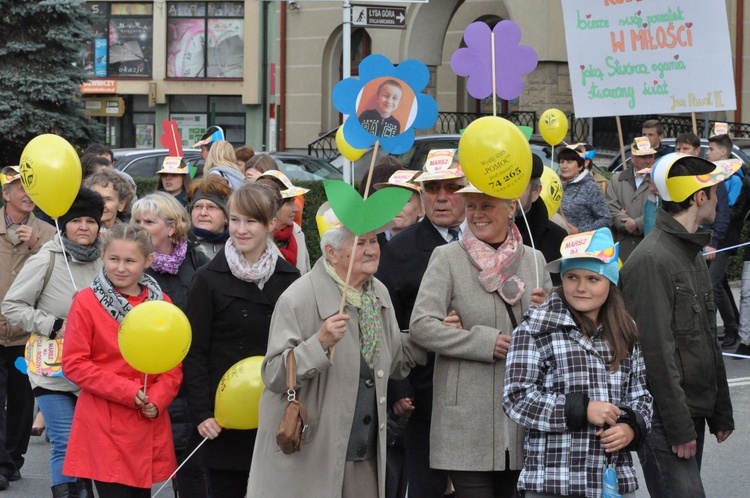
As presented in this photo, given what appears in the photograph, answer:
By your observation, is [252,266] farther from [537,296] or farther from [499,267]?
[537,296]

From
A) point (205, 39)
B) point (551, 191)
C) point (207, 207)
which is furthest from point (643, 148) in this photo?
point (205, 39)

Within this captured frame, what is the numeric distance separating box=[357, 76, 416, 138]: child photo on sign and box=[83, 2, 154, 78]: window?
116 feet

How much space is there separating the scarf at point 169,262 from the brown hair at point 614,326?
8.21 feet

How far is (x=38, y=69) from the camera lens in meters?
22.4

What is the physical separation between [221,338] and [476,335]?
4.22 feet

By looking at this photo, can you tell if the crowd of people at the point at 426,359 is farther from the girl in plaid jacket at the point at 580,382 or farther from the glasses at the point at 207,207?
the glasses at the point at 207,207

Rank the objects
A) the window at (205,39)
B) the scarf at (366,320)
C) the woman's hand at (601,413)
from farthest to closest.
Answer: the window at (205,39) → the scarf at (366,320) → the woman's hand at (601,413)

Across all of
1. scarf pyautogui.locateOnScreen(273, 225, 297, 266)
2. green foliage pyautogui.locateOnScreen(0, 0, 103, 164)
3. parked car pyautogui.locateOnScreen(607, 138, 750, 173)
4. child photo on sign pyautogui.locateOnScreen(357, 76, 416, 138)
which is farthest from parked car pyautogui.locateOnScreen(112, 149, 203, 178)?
child photo on sign pyautogui.locateOnScreen(357, 76, 416, 138)

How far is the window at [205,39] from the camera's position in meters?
38.1

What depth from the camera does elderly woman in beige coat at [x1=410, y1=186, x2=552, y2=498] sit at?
4.83 meters

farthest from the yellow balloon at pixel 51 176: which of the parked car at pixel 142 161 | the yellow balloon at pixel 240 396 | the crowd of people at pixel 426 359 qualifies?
the parked car at pixel 142 161

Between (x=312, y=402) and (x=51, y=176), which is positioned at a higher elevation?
(x=51, y=176)

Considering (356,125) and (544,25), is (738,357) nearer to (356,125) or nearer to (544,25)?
(356,125)

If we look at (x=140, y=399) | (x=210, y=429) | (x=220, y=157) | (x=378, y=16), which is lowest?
(x=210, y=429)
